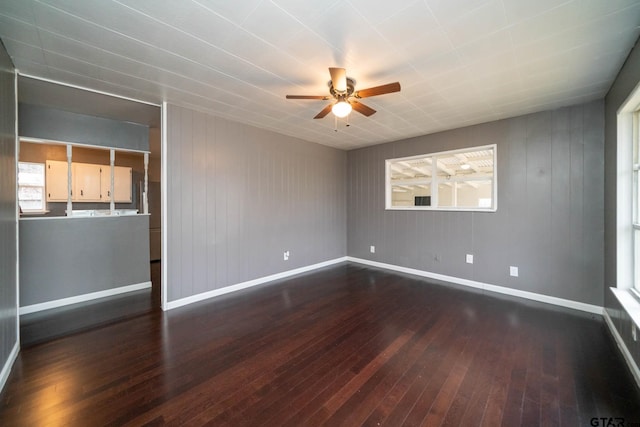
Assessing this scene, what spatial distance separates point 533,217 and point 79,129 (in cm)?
642

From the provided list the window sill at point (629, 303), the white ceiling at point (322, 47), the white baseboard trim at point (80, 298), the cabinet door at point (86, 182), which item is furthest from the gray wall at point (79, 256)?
the window sill at point (629, 303)

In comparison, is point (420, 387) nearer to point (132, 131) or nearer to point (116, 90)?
point (116, 90)

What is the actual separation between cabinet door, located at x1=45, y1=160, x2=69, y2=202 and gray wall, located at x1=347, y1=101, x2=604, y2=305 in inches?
229

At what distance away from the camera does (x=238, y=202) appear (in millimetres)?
3873

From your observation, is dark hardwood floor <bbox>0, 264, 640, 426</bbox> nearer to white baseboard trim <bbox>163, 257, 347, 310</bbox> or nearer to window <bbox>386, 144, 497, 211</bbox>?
white baseboard trim <bbox>163, 257, 347, 310</bbox>

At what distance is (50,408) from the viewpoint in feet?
5.21

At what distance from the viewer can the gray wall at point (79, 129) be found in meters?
3.12

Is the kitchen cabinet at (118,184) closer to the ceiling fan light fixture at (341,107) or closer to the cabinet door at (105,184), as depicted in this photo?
the cabinet door at (105,184)

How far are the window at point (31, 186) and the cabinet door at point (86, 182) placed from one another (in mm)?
393

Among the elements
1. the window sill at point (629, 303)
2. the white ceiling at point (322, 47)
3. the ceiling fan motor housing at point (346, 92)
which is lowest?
the window sill at point (629, 303)

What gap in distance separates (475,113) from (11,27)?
15.3 feet

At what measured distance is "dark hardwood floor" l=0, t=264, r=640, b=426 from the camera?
5.13ft

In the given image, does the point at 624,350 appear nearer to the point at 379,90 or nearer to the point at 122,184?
the point at 379,90

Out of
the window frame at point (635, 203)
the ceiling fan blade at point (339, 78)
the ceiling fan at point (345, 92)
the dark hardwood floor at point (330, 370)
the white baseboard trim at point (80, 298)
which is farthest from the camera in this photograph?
the white baseboard trim at point (80, 298)
